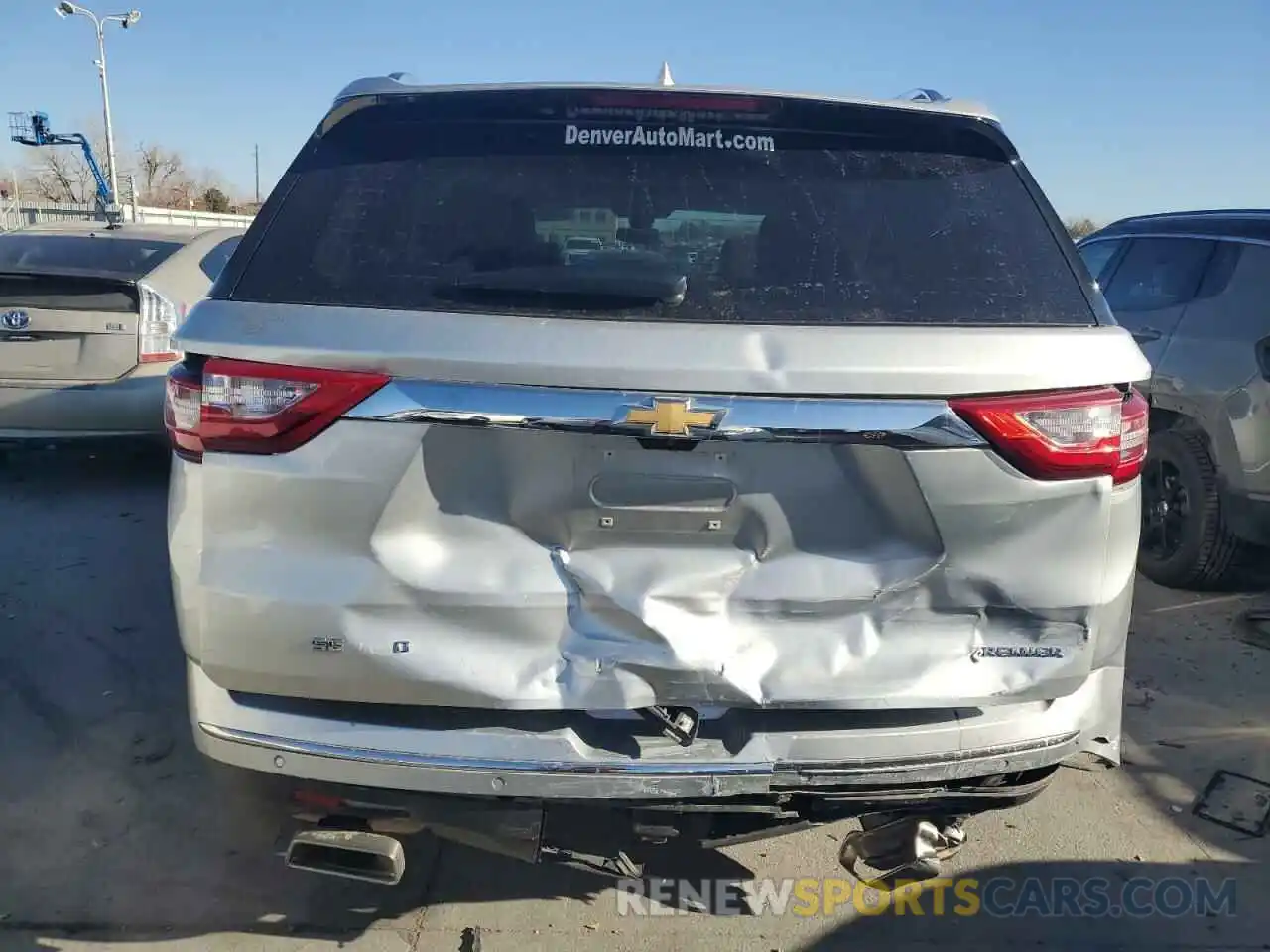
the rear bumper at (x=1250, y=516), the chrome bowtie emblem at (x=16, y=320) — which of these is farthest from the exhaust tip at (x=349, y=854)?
the chrome bowtie emblem at (x=16, y=320)

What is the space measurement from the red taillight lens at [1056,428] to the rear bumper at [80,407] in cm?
542

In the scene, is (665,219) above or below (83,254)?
above

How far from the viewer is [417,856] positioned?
3012 mm

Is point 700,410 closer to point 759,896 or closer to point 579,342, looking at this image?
point 579,342

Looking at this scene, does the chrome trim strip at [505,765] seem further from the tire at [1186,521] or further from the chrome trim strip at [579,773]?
the tire at [1186,521]

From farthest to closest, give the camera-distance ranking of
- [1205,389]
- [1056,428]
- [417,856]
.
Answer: [1205,389], [417,856], [1056,428]

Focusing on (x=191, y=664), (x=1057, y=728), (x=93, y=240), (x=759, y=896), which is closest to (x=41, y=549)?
(x=93, y=240)

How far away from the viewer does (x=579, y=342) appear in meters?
1.98

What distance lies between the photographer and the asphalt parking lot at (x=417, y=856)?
8.95 feet

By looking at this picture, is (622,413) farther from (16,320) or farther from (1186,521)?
(16,320)

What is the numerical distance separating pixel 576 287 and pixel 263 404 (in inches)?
25.8

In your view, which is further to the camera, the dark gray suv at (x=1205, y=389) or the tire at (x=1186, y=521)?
the tire at (x=1186, y=521)

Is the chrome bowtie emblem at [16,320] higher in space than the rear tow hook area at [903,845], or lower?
lower

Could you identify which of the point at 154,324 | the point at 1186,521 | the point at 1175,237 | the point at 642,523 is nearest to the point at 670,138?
the point at 642,523
